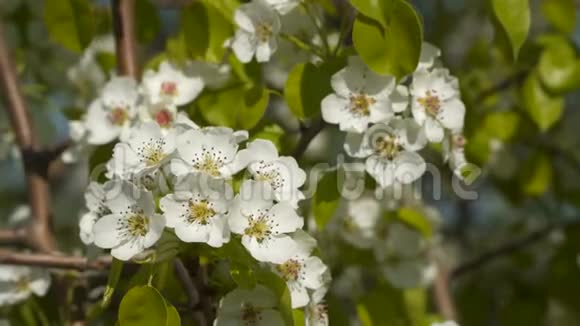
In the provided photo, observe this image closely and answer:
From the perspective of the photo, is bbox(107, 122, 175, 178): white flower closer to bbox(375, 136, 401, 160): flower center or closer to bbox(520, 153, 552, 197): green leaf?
bbox(375, 136, 401, 160): flower center

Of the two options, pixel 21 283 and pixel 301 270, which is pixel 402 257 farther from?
pixel 21 283

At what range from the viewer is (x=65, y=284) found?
56.7 inches

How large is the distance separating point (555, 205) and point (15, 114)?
3.90 ft

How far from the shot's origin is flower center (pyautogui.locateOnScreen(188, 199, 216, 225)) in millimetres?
1058

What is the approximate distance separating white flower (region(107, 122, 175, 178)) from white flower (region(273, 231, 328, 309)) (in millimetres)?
180

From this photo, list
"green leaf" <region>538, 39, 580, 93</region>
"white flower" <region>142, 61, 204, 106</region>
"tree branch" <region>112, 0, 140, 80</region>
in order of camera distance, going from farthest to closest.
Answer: "green leaf" <region>538, 39, 580, 93</region> < "tree branch" <region>112, 0, 140, 80</region> < "white flower" <region>142, 61, 204, 106</region>

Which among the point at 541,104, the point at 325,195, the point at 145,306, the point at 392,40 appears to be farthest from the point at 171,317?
the point at 541,104

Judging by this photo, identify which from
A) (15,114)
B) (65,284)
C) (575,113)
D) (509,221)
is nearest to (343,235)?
(65,284)

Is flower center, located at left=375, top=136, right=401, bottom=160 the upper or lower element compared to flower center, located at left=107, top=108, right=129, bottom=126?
lower

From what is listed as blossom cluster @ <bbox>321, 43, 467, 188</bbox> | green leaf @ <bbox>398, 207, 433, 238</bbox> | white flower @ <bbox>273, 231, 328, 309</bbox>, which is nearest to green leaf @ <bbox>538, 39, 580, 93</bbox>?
green leaf @ <bbox>398, 207, 433, 238</bbox>

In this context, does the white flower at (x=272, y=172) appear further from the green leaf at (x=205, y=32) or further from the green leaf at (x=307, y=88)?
the green leaf at (x=205, y=32)

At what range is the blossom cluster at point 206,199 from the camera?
108 centimetres

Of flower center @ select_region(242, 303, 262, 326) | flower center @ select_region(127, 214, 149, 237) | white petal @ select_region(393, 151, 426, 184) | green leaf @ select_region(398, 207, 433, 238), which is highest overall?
green leaf @ select_region(398, 207, 433, 238)

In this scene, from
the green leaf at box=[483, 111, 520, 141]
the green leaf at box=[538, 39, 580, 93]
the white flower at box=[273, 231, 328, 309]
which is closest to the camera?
the white flower at box=[273, 231, 328, 309]
